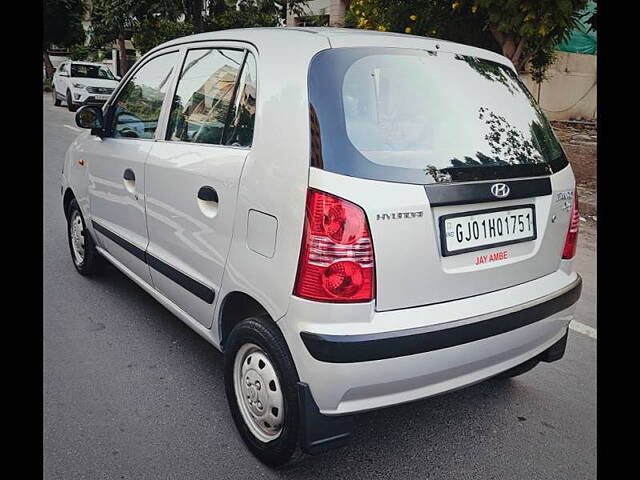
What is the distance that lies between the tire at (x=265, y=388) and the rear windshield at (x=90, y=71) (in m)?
19.4

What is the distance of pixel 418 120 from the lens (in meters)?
2.41

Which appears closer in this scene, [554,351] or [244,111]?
[244,111]

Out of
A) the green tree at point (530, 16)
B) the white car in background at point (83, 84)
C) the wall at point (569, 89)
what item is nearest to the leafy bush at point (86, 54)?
the white car in background at point (83, 84)

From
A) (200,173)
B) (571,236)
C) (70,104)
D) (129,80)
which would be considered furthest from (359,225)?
(70,104)

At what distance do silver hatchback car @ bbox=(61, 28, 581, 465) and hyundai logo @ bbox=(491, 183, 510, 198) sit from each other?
0.03ft

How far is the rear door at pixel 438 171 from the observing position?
7.11 ft

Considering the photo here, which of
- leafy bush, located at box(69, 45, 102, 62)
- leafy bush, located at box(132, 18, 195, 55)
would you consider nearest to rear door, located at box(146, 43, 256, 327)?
leafy bush, located at box(132, 18, 195, 55)

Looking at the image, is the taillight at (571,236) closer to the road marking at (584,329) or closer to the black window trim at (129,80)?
the road marking at (584,329)

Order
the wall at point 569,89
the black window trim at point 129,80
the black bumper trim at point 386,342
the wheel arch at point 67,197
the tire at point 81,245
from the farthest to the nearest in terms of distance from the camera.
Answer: the wall at point 569,89, the wheel arch at point 67,197, the tire at point 81,245, the black window trim at point 129,80, the black bumper trim at point 386,342

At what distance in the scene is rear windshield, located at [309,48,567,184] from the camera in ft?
7.29

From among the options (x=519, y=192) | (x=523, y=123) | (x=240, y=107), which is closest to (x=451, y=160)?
(x=519, y=192)

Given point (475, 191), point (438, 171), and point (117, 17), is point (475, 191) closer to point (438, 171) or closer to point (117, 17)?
point (438, 171)

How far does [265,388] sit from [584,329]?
8.68 feet

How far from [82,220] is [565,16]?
6.13 metres
